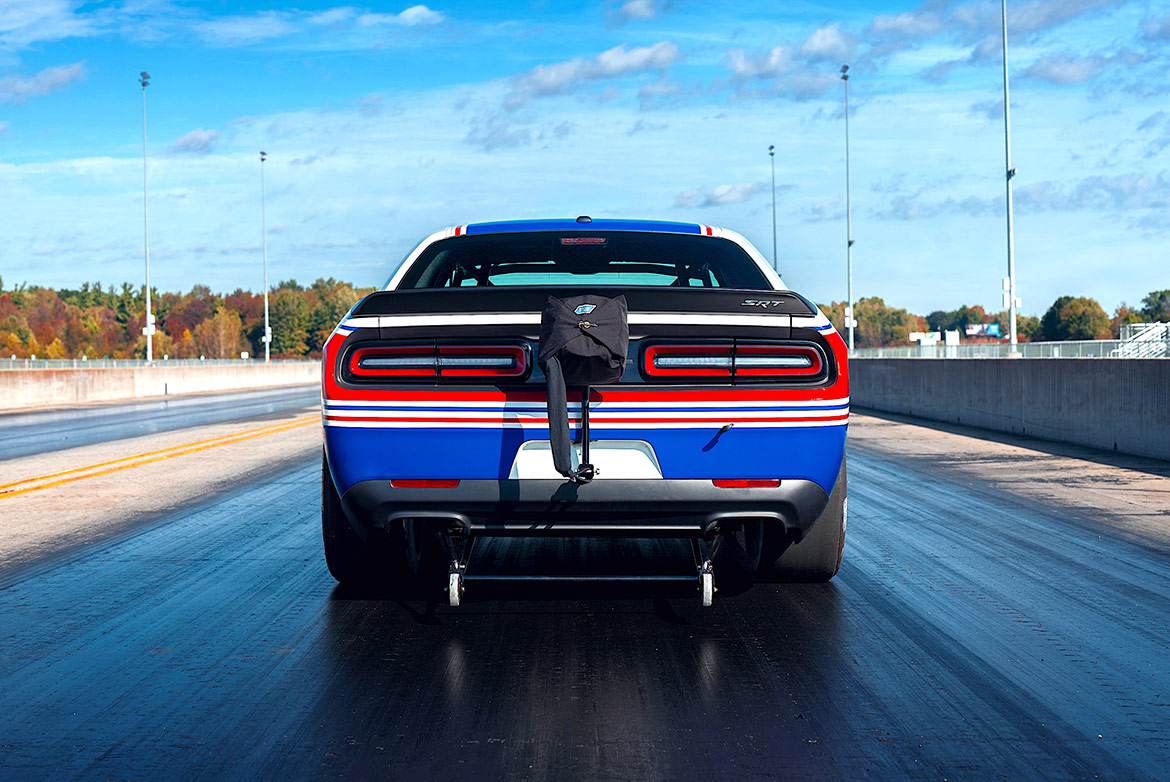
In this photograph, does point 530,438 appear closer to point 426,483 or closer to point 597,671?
point 426,483

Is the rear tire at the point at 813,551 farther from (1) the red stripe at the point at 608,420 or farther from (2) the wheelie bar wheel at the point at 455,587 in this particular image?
(2) the wheelie bar wheel at the point at 455,587

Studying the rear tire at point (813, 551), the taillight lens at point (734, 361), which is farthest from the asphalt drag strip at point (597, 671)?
the taillight lens at point (734, 361)

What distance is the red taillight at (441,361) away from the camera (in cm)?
475

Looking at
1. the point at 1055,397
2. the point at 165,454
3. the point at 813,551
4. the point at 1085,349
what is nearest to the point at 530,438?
the point at 813,551

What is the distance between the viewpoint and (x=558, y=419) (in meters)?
4.53

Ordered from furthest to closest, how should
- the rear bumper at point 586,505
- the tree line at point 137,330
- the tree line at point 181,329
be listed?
the tree line at point 137,330
the tree line at point 181,329
the rear bumper at point 586,505

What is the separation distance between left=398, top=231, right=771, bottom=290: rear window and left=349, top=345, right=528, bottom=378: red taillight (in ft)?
4.19

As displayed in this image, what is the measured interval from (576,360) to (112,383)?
34695 millimetres

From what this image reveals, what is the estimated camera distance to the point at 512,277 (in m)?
7.18

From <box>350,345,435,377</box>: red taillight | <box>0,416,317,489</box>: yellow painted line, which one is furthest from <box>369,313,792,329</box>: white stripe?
<box>0,416,317,489</box>: yellow painted line

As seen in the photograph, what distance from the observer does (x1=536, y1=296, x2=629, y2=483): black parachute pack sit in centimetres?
450

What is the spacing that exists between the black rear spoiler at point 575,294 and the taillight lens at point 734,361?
0.15 meters

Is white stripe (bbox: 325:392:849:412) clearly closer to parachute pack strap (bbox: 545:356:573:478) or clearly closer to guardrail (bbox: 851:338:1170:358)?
parachute pack strap (bbox: 545:356:573:478)

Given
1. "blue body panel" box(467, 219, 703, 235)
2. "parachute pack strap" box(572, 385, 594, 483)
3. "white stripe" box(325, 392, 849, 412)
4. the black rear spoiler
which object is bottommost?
"parachute pack strap" box(572, 385, 594, 483)
